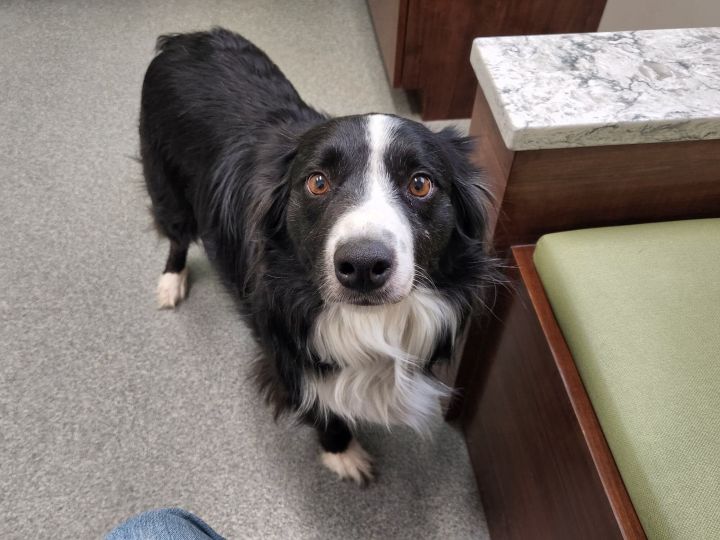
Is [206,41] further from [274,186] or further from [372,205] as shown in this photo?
[372,205]

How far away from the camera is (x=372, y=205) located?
0.80m

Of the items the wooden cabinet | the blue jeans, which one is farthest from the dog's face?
the wooden cabinet

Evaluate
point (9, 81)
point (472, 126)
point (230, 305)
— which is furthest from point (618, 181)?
point (9, 81)

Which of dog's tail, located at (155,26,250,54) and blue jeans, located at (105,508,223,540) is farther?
dog's tail, located at (155,26,250,54)

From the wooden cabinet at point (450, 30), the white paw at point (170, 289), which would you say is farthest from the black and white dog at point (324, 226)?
the wooden cabinet at point (450, 30)

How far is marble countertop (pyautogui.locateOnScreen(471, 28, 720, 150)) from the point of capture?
0.81 m

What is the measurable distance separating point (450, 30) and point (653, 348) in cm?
140

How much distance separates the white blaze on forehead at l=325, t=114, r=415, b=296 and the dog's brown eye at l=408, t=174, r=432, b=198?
1.5 inches

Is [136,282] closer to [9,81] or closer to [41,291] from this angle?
[41,291]

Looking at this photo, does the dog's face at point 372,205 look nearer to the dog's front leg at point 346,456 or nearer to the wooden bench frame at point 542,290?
the wooden bench frame at point 542,290

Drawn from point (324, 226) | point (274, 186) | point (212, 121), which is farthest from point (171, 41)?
point (324, 226)

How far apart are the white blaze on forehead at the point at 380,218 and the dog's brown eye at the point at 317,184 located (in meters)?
0.07

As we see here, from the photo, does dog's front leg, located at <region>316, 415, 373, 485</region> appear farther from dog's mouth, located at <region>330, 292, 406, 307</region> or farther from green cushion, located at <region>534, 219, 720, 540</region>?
green cushion, located at <region>534, 219, 720, 540</region>

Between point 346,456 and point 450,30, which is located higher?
point 450,30
